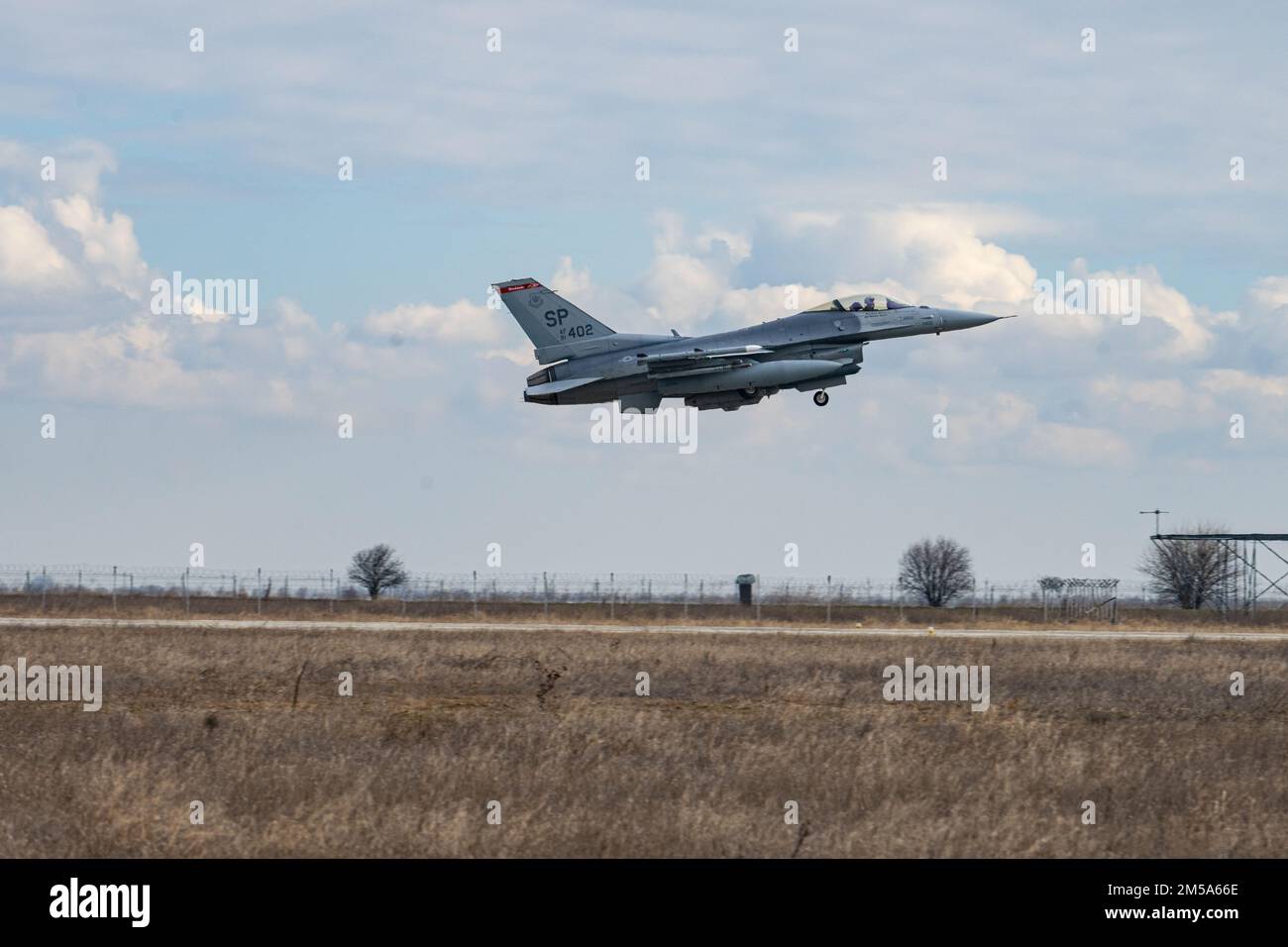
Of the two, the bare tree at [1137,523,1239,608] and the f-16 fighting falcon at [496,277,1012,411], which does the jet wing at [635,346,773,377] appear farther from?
the bare tree at [1137,523,1239,608]

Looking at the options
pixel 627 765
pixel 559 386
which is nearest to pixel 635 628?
pixel 559 386

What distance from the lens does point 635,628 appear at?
45750 mm

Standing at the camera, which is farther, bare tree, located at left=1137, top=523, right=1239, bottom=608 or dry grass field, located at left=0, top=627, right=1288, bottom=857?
bare tree, located at left=1137, top=523, right=1239, bottom=608

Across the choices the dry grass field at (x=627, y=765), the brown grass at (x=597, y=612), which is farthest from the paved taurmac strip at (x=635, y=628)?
the dry grass field at (x=627, y=765)

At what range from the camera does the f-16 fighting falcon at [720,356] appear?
4050 centimetres

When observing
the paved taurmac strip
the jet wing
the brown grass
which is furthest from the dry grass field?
the brown grass

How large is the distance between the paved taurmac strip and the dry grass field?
43.7 ft

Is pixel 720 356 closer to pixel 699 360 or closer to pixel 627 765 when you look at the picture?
pixel 699 360

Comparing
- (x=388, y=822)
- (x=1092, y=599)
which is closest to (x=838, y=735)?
(x=388, y=822)

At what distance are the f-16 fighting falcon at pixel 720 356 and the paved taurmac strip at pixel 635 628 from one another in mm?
6633

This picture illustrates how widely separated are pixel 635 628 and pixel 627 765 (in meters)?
30.1

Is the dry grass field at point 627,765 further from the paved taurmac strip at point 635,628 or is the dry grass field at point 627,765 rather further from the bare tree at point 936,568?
the bare tree at point 936,568

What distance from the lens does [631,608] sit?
58.6 meters

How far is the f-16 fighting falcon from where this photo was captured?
40500 mm
